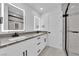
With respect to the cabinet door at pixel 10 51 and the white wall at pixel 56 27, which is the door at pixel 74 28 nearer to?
the cabinet door at pixel 10 51

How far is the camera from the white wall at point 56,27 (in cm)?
338

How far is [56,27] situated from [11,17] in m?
2.27

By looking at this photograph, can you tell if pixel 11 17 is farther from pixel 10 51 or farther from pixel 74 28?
pixel 74 28

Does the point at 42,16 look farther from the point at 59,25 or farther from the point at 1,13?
the point at 1,13

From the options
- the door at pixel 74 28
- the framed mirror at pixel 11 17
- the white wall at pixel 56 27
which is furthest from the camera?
the white wall at pixel 56 27

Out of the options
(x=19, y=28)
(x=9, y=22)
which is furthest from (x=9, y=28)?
(x=19, y=28)

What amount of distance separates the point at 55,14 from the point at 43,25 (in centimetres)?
89

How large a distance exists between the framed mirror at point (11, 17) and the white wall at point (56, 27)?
74.6 inches

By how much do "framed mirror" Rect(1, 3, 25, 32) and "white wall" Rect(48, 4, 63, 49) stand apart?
1895 mm

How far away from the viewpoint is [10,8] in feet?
6.57

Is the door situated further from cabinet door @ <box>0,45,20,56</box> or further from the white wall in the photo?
the white wall

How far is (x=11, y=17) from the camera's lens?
2039 mm

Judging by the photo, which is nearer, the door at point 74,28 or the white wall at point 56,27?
the door at point 74,28

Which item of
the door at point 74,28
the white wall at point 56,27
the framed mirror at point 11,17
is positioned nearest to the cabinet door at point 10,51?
the framed mirror at point 11,17
